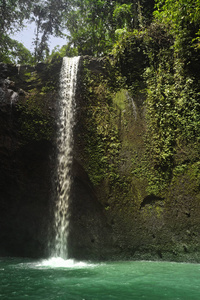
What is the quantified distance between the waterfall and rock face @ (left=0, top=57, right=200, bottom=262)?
0.70 feet

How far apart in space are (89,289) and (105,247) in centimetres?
359

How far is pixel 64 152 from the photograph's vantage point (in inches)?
321

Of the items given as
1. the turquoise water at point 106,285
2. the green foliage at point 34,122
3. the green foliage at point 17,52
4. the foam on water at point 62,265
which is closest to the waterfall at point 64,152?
the green foliage at point 34,122

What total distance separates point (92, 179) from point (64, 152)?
4.65 feet

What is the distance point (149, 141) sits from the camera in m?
7.36

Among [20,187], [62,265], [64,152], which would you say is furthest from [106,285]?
[20,187]

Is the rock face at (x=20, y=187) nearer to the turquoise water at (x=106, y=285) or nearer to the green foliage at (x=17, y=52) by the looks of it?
the turquoise water at (x=106, y=285)

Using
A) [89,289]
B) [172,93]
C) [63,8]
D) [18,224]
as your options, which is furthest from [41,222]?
[63,8]

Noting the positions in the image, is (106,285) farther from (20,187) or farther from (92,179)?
(20,187)

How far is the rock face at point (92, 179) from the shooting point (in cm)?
655

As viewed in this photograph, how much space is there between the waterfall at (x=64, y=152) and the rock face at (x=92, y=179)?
0.21 meters

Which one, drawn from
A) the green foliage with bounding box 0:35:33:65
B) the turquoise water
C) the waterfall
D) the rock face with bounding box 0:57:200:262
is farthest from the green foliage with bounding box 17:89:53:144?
the green foliage with bounding box 0:35:33:65

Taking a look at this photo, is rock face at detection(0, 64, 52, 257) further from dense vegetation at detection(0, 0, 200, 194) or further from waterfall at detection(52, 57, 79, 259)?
dense vegetation at detection(0, 0, 200, 194)

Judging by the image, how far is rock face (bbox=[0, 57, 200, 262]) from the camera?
6.55 metres
